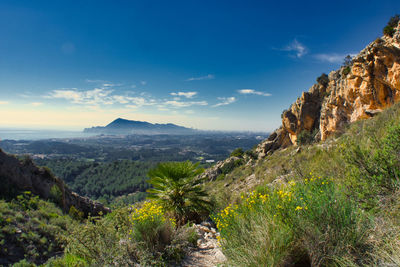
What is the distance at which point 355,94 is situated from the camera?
1658cm

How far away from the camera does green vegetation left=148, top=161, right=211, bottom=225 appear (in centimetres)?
430

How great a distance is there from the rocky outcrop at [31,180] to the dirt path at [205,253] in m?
7.62

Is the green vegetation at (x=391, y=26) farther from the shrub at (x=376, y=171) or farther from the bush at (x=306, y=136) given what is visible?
the shrub at (x=376, y=171)

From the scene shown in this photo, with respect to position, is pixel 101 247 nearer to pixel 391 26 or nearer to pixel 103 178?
pixel 391 26

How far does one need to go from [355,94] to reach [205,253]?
20763 millimetres

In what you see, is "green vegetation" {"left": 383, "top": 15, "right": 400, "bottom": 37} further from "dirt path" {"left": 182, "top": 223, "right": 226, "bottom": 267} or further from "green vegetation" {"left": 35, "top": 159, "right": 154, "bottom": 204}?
"green vegetation" {"left": 35, "top": 159, "right": 154, "bottom": 204}

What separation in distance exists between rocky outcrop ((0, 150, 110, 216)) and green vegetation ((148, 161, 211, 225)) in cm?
620

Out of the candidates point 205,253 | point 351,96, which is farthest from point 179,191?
point 351,96

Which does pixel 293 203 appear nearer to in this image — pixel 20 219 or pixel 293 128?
pixel 20 219

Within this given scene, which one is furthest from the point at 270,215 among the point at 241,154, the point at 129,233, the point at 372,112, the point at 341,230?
the point at 241,154

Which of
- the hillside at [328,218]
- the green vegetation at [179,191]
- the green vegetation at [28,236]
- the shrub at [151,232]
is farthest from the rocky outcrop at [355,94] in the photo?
the green vegetation at [28,236]

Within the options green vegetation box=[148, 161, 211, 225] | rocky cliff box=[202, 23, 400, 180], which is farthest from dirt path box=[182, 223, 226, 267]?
rocky cliff box=[202, 23, 400, 180]

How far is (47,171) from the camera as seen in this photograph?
848 centimetres

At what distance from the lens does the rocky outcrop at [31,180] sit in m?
6.97
